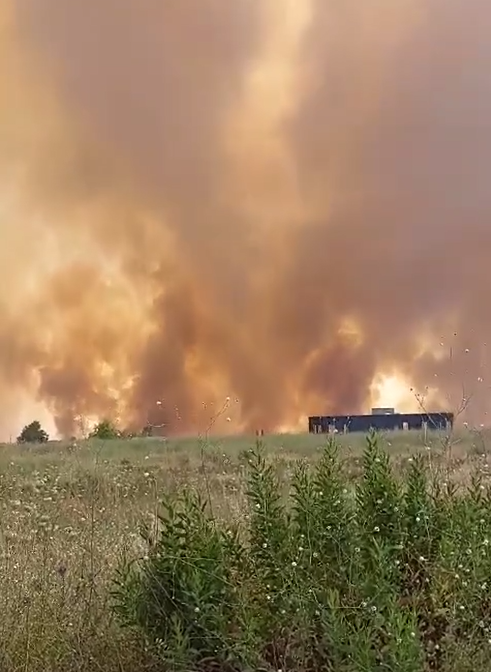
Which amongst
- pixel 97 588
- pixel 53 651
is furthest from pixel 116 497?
pixel 53 651

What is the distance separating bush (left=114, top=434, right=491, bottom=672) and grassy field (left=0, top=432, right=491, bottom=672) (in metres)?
0.20

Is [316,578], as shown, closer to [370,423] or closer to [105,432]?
[370,423]

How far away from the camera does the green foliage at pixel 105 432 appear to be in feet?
15.8

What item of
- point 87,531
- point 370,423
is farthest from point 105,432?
point 370,423

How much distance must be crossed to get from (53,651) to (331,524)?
133 cm

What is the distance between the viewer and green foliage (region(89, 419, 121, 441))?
4.82m

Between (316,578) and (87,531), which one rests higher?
(87,531)

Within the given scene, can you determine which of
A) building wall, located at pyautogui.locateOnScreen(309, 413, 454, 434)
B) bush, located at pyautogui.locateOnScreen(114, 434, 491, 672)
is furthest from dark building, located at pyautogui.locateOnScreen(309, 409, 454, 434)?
bush, located at pyautogui.locateOnScreen(114, 434, 491, 672)

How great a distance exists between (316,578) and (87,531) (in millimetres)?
1642

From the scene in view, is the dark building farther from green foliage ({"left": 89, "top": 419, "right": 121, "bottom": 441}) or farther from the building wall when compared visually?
green foliage ({"left": 89, "top": 419, "right": 121, "bottom": 441})

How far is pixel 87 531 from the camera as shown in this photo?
4227 mm

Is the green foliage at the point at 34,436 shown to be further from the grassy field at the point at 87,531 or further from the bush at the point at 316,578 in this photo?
the bush at the point at 316,578

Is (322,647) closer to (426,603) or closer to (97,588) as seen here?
(426,603)

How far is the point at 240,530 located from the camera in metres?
3.41
